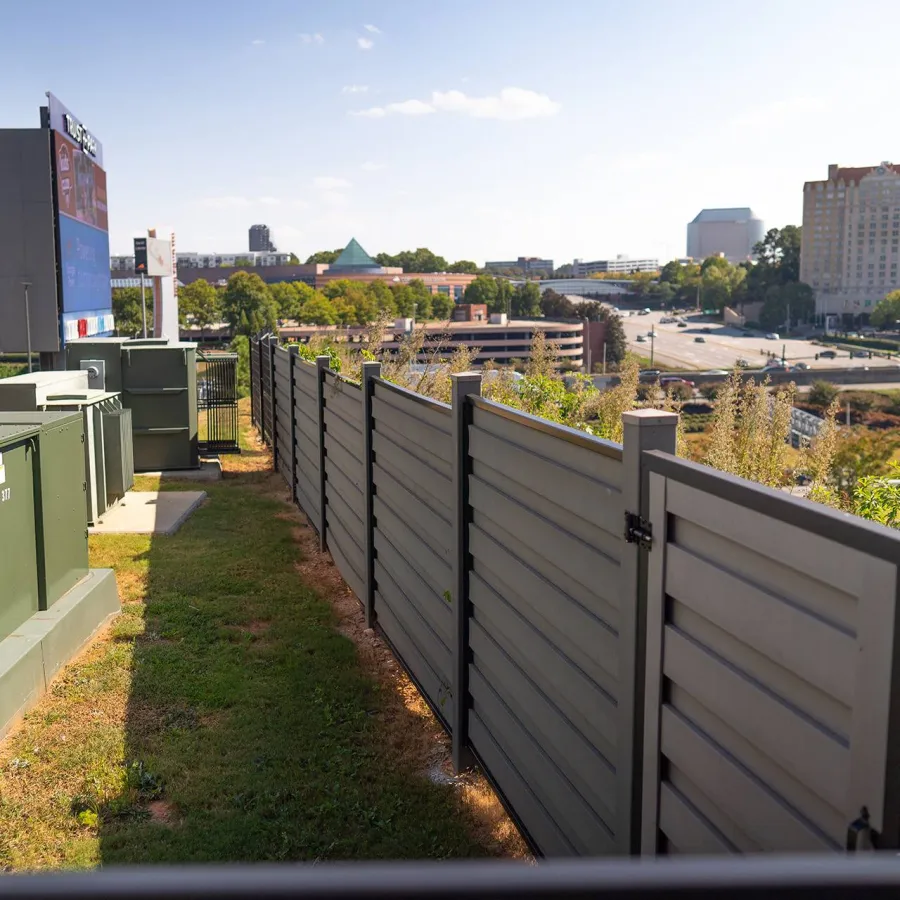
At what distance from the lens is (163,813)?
13.9 feet

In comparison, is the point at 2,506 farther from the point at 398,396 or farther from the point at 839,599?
the point at 839,599

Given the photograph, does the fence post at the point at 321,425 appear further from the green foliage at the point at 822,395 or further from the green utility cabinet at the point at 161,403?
the green foliage at the point at 822,395

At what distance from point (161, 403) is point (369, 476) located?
8308mm

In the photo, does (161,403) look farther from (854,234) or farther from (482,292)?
(854,234)

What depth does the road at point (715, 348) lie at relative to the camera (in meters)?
85.0

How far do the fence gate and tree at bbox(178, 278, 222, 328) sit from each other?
8203 cm

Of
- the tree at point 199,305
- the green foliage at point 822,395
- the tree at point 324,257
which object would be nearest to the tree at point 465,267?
the tree at point 324,257

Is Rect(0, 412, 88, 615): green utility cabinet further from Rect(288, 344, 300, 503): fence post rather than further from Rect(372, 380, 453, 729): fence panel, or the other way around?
Rect(288, 344, 300, 503): fence post

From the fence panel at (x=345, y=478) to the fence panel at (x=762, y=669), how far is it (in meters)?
4.20

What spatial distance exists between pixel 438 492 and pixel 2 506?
8.17 ft

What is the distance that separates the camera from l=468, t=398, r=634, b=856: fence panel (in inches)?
113

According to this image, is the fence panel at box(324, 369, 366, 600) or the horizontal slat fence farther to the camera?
the fence panel at box(324, 369, 366, 600)

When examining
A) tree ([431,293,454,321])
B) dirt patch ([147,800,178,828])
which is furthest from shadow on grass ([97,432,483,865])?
tree ([431,293,454,321])

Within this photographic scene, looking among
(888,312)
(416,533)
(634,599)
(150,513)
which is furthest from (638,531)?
(888,312)
